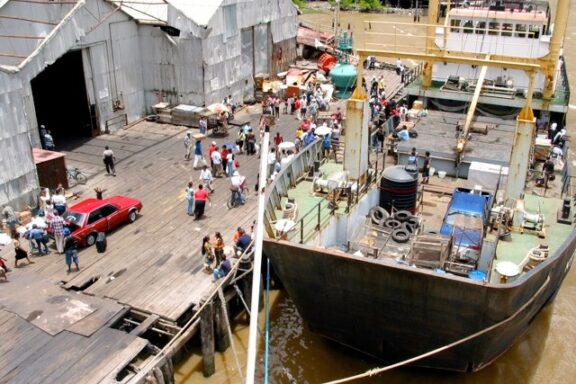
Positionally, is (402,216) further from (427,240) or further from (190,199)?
(190,199)

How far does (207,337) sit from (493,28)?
746 inches

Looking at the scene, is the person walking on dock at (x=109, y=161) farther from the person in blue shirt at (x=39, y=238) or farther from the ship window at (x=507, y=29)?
the ship window at (x=507, y=29)

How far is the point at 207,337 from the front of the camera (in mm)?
15305

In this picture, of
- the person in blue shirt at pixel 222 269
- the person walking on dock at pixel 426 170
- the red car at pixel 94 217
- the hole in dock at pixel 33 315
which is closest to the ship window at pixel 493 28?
the person walking on dock at pixel 426 170

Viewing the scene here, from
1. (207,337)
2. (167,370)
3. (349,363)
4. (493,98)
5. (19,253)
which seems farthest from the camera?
(493,98)

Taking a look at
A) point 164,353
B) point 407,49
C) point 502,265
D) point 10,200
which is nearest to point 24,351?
point 164,353

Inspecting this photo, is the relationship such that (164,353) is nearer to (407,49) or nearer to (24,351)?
(24,351)

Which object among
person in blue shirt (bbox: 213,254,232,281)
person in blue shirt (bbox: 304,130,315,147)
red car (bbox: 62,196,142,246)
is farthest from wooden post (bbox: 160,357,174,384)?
person in blue shirt (bbox: 304,130,315,147)

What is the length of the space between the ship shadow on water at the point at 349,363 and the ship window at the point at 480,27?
45.1ft

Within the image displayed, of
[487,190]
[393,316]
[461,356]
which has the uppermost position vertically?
[487,190]

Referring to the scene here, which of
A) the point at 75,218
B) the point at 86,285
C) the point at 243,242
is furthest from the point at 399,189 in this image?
the point at 75,218

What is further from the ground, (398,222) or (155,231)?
(398,222)

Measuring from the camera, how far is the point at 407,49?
57.6 m

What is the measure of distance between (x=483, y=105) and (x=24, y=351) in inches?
793
